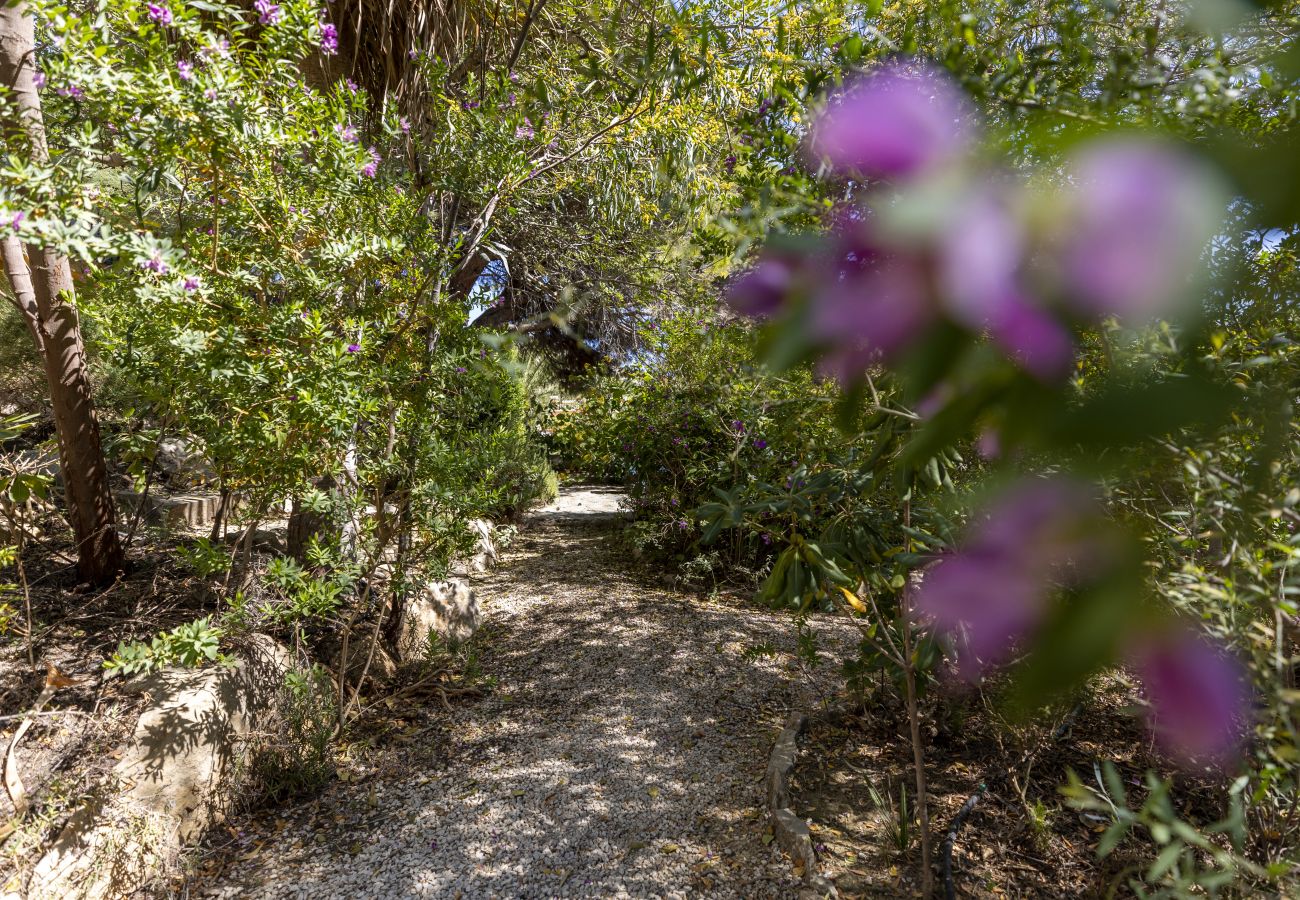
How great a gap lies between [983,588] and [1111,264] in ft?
0.49

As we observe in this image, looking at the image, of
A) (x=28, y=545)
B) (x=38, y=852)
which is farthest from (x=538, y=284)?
(x=38, y=852)

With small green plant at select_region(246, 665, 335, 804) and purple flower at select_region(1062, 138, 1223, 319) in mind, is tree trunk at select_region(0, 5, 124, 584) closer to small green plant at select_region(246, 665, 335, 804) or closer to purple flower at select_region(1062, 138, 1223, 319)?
small green plant at select_region(246, 665, 335, 804)

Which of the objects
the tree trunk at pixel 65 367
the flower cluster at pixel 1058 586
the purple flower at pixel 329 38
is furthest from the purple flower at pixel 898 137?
the tree trunk at pixel 65 367

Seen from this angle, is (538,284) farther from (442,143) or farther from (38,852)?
(38,852)

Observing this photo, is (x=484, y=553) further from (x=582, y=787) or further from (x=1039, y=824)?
(x=1039, y=824)

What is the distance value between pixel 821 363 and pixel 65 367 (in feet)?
11.6

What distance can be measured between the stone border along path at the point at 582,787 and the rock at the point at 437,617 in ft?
0.52

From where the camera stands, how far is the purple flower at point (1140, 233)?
0.65ft

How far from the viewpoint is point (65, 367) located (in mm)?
2598

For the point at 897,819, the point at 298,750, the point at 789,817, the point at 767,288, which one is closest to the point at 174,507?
the point at 298,750

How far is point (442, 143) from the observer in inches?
106

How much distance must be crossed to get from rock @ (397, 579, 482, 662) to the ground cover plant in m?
0.07

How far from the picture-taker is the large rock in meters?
1.62

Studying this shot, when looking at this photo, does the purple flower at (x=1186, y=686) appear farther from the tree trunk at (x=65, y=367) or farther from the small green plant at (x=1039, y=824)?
the tree trunk at (x=65, y=367)
